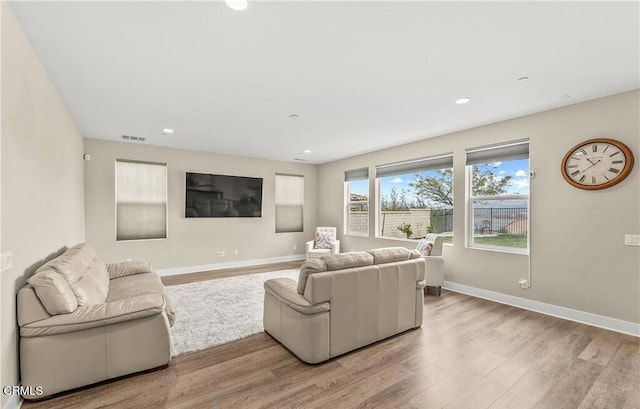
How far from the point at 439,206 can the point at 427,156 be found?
0.91 meters

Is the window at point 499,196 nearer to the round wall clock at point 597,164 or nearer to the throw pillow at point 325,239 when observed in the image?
the round wall clock at point 597,164

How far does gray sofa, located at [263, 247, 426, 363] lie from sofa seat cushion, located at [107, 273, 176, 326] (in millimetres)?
948

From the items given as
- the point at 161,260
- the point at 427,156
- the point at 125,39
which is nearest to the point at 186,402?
the point at 125,39

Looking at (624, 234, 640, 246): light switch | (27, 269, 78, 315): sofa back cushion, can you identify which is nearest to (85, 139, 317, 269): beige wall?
(27, 269, 78, 315): sofa back cushion

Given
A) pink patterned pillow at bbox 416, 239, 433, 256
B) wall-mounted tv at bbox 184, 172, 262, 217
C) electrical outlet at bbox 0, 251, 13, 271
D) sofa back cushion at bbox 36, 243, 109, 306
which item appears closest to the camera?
electrical outlet at bbox 0, 251, 13, 271

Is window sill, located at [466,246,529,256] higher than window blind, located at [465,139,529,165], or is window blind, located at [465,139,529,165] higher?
window blind, located at [465,139,529,165]

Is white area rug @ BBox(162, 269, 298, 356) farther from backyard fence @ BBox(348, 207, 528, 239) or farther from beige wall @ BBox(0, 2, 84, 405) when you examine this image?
backyard fence @ BBox(348, 207, 528, 239)

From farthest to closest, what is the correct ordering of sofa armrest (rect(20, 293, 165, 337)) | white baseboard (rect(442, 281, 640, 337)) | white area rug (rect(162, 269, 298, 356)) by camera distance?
white baseboard (rect(442, 281, 640, 337)) → white area rug (rect(162, 269, 298, 356)) → sofa armrest (rect(20, 293, 165, 337))

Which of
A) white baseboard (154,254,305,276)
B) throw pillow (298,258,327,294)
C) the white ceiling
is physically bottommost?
white baseboard (154,254,305,276)

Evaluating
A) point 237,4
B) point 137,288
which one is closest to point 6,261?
point 137,288

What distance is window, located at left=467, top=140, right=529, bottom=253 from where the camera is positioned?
13.0ft

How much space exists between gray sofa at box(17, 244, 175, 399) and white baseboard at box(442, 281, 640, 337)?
13.5ft

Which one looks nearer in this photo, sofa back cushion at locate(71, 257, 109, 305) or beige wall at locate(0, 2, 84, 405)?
beige wall at locate(0, 2, 84, 405)

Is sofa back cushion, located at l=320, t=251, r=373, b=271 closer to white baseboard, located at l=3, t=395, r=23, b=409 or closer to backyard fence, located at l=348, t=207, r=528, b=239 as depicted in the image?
white baseboard, located at l=3, t=395, r=23, b=409
